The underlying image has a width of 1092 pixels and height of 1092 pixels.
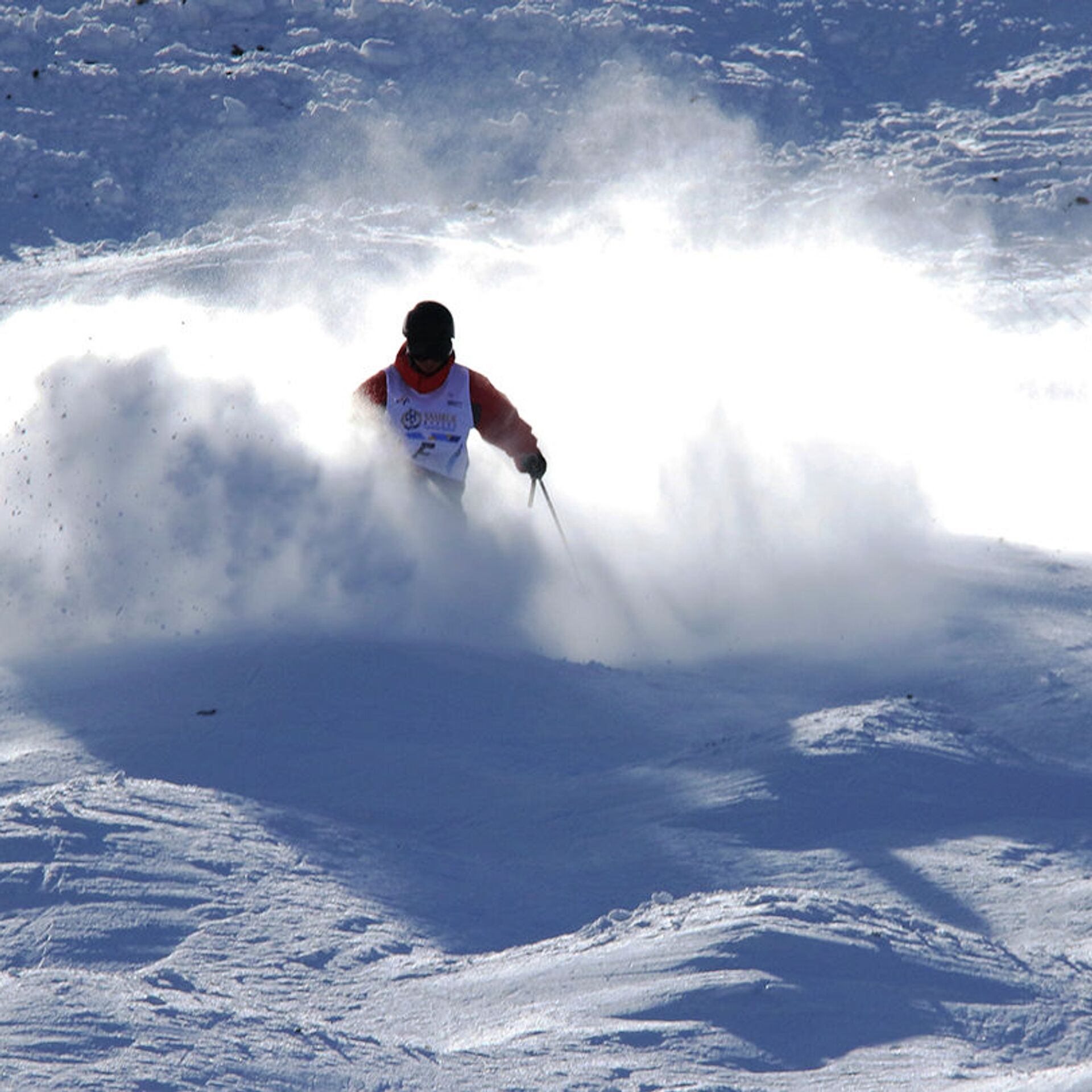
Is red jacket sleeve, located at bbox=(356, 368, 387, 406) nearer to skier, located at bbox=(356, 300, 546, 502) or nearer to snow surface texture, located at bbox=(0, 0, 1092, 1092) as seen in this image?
skier, located at bbox=(356, 300, 546, 502)

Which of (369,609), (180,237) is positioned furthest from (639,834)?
(180,237)

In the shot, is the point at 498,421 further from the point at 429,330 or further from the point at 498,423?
the point at 429,330

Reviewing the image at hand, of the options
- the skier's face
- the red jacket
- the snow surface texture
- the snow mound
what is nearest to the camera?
the snow surface texture

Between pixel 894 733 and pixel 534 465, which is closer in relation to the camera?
pixel 894 733

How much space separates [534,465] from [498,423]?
1.29 feet

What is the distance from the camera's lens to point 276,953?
4375mm

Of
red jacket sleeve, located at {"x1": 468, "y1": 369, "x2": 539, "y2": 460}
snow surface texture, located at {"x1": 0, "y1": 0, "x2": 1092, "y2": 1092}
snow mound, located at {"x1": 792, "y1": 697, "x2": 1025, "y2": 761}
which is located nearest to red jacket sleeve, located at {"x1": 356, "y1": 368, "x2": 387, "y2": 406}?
snow surface texture, located at {"x1": 0, "y1": 0, "x2": 1092, "y2": 1092}

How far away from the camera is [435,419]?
8.19 m

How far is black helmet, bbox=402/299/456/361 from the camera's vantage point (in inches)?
308

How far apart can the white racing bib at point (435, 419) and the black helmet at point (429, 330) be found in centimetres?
26

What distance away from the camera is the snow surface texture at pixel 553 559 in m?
4.17

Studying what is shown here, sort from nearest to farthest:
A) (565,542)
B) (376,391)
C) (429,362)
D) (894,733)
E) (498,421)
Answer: (894,733), (565,542), (429,362), (376,391), (498,421)

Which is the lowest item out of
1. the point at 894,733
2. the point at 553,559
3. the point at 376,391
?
the point at 894,733

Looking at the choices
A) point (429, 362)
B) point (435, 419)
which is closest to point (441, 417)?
point (435, 419)
